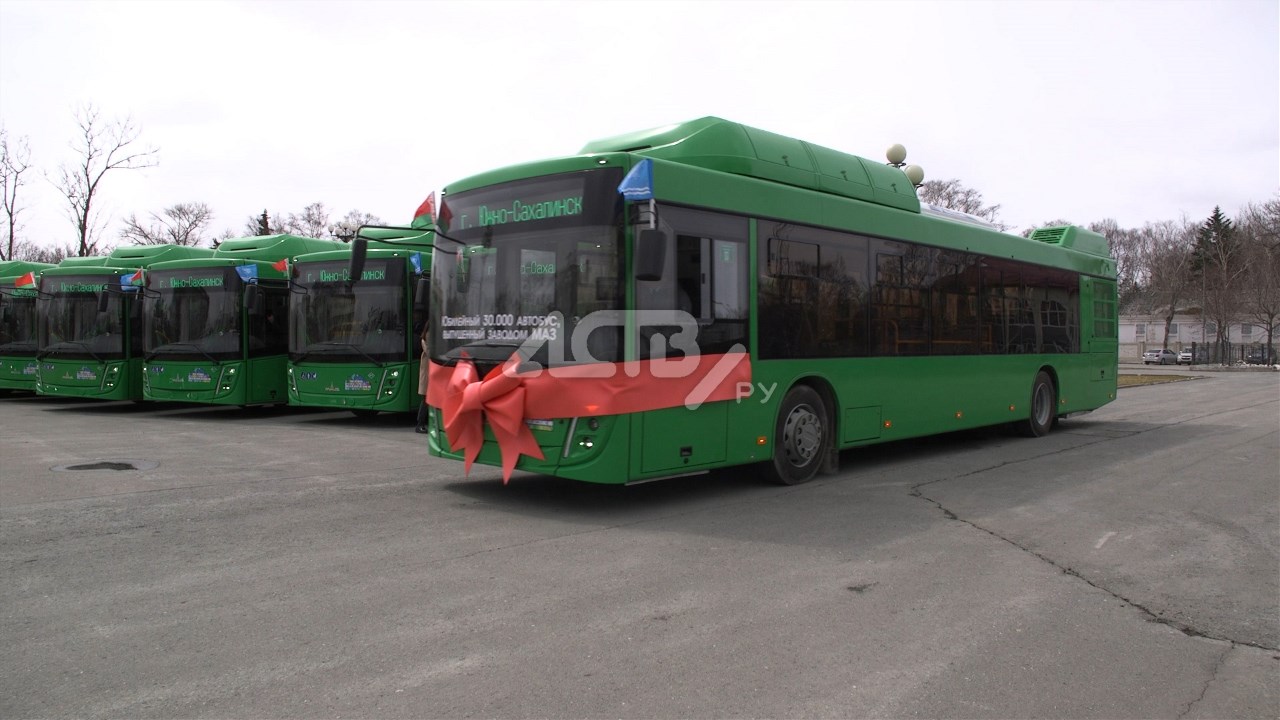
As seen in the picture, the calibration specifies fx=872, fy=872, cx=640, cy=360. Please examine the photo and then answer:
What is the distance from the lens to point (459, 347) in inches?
326

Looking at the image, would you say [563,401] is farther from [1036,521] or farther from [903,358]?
[903,358]

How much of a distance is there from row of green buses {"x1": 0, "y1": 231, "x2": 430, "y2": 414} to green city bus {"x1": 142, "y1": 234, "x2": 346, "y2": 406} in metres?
0.02

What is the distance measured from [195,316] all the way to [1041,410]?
15.6 meters

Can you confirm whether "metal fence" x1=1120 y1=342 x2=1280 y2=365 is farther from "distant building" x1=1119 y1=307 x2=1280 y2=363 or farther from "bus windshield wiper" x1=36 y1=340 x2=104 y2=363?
"bus windshield wiper" x1=36 y1=340 x2=104 y2=363

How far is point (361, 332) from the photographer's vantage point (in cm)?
1545

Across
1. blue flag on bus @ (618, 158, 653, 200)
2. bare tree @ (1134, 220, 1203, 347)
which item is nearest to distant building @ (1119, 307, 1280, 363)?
bare tree @ (1134, 220, 1203, 347)

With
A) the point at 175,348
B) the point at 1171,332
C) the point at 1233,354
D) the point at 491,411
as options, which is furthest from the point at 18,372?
the point at 1171,332

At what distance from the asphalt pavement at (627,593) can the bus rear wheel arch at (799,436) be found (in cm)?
25

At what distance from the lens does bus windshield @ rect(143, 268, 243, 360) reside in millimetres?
16562

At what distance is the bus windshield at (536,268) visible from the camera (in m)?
7.50

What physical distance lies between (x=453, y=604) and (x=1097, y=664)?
3.59 metres

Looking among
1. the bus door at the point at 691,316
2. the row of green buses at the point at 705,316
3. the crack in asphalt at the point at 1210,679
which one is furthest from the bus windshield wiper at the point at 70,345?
the crack in asphalt at the point at 1210,679

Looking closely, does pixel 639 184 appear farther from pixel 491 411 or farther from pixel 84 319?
pixel 84 319

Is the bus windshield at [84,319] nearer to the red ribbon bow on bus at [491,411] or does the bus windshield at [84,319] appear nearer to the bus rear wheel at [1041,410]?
the red ribbon bow on bus at [491,411]
